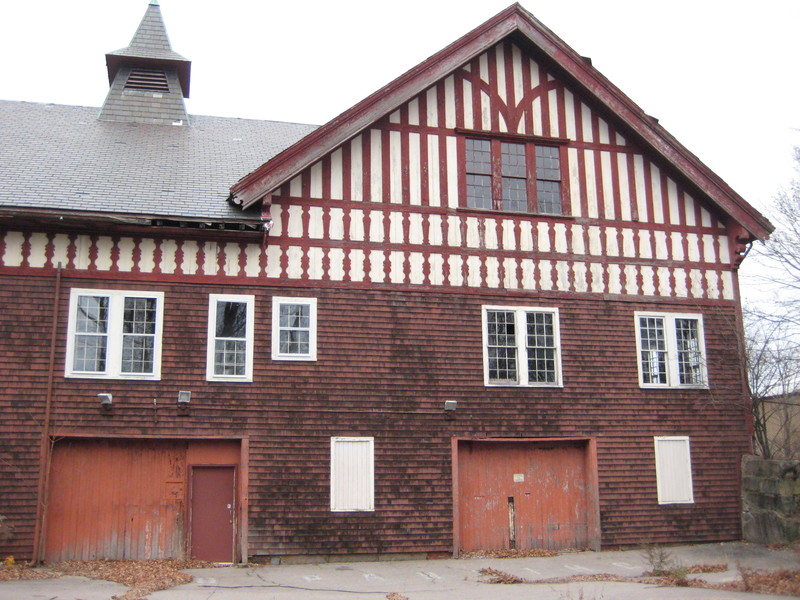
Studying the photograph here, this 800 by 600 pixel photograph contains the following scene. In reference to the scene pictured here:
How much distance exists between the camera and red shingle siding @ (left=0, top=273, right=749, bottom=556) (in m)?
16.3

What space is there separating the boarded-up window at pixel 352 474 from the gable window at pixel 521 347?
328 cm

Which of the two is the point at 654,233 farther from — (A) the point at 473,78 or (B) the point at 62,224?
(B) the point at 62,224

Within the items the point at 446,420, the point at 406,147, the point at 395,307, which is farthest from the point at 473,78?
the point at 446,420

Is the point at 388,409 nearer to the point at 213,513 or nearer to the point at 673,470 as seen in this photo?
the point at 213,513

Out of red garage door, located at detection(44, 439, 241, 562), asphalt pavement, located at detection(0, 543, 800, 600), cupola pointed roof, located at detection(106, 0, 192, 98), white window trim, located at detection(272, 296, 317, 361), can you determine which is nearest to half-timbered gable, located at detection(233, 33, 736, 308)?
white window trim, located at detection(272, 296, 317, 361)

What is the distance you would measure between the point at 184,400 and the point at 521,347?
7.43 m

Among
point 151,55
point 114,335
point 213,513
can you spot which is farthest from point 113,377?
point 151,55

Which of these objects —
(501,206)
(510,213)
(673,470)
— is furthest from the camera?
(501,206)

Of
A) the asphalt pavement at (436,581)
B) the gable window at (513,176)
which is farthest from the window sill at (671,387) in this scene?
the gable window at (513,176)

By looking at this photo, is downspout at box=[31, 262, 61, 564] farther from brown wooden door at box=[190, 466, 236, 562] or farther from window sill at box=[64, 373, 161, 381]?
brown wooden door at box=[190, 466, 236, 562]

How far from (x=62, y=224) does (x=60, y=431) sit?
410cm

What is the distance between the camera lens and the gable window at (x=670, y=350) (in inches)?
765

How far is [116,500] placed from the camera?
54.2ft

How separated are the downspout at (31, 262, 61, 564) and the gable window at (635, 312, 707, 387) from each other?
12800mm
